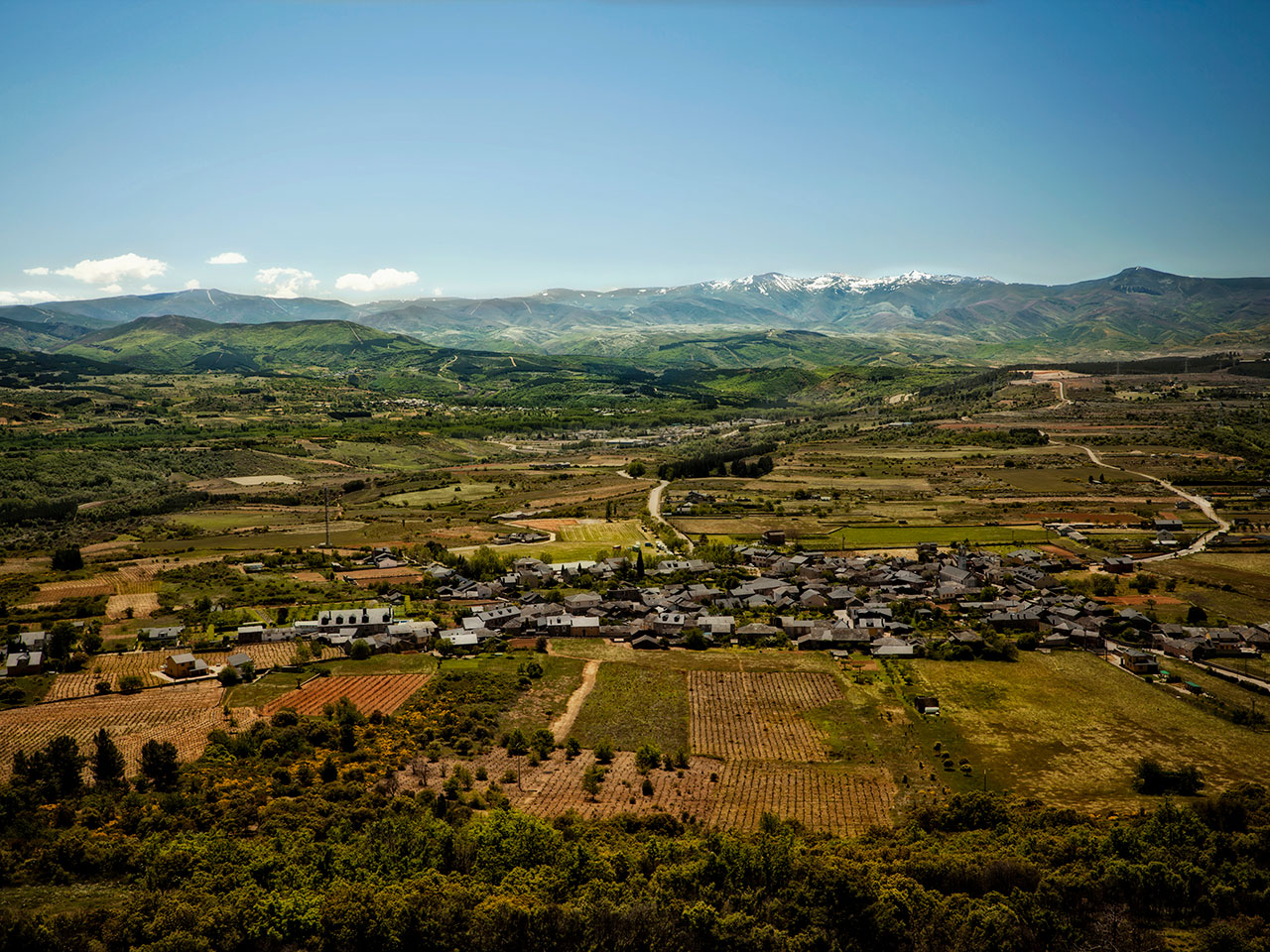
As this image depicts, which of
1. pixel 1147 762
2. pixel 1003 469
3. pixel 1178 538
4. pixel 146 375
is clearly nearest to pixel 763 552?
pixel 1178 538

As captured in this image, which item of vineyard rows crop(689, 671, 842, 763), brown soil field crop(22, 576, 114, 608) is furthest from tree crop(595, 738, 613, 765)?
brown soil field crop(22, 576, 114, 608)

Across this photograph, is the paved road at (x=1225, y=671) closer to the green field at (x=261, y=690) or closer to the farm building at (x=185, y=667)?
the green field at (x=261, y=690)

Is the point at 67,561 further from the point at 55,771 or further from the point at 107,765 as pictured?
the point at 55,771

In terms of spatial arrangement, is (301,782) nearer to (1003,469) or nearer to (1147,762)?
(1147,762)

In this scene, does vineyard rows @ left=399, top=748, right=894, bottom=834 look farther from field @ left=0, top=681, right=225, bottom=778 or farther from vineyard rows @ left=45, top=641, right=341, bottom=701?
vineyard rows @ left=45, top=641, right=341, bottom=701

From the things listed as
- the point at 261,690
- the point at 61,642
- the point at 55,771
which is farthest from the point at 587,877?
the point at 61,642

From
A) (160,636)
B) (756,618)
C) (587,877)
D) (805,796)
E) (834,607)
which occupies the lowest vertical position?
(756,618)

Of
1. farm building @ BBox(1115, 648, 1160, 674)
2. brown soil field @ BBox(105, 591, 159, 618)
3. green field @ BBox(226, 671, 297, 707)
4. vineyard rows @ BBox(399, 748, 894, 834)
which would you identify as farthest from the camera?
brown soil field @ BBox(105, 591, 159, 618)
